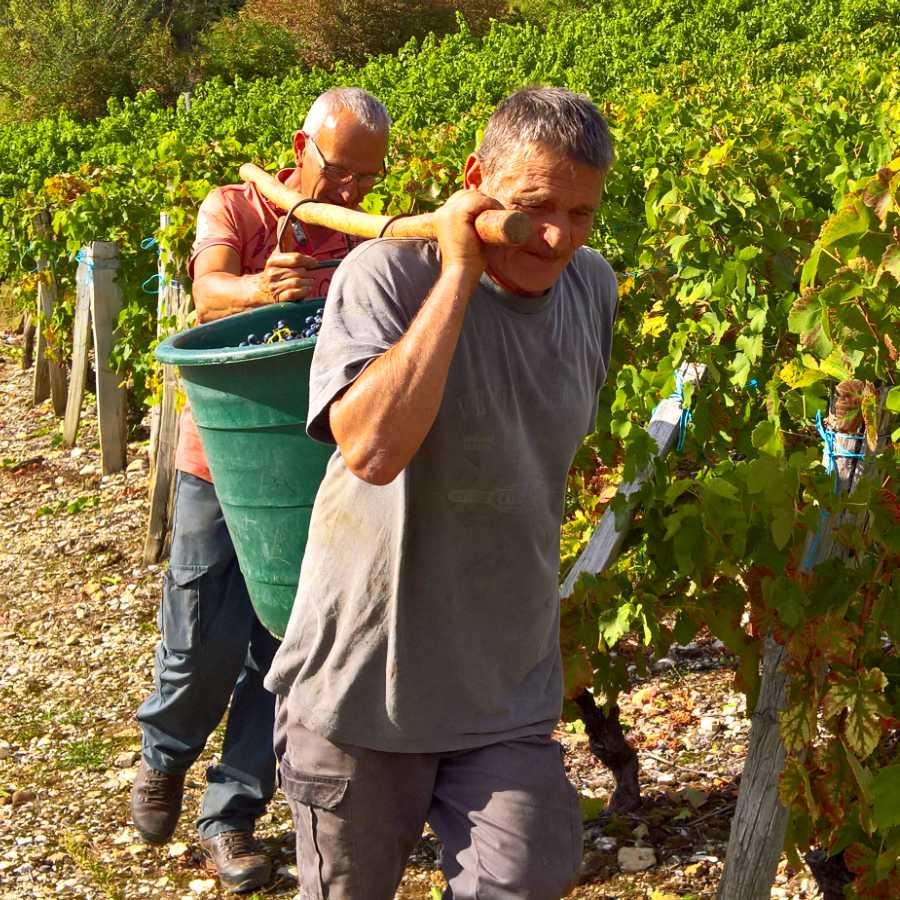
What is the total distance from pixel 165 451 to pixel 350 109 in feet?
11.2

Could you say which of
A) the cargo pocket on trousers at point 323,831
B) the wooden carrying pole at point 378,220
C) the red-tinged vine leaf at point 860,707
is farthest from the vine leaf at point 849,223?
the cargo pocket on trousers at point 323,831

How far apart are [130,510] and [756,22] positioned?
78.2 ft

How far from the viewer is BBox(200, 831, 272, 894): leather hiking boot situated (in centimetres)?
359

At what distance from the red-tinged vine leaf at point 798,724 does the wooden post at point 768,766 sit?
0.12 m

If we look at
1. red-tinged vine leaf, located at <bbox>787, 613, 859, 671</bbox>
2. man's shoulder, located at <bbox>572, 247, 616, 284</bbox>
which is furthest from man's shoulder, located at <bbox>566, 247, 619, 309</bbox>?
red-tinged vine leaf, located at <bbox>787, 613, 859, 671</bbox>

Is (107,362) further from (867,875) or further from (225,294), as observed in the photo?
(867,875)

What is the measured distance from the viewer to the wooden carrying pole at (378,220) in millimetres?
1899

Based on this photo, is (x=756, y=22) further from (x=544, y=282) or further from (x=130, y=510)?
(x=544, y=282)

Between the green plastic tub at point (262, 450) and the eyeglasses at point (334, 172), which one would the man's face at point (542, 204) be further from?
the eyeglasses at point (334, 172)

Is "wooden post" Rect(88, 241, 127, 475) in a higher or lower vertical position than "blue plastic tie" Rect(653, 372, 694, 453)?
lower

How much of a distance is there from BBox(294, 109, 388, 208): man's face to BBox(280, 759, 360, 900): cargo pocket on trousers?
141cm

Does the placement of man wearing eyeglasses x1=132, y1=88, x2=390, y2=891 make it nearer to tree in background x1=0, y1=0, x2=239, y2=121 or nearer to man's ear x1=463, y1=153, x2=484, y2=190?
man's ear x1=463, y1=153, x2=484, y2=190

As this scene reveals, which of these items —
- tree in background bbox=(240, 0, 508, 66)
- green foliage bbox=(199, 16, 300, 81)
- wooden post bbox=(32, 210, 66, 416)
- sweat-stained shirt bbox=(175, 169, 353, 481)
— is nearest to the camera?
sweat-stained shirt bbox=(175, 169, 353, 481)

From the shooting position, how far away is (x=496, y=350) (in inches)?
83.2
